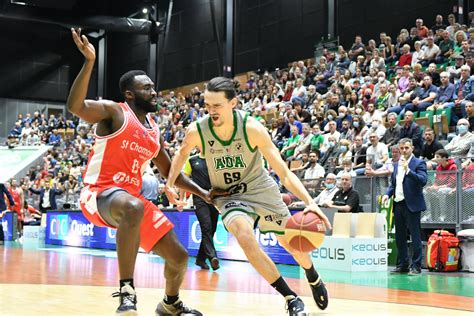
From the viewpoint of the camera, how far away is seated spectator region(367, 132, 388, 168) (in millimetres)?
12148

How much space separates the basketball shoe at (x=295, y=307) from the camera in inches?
189

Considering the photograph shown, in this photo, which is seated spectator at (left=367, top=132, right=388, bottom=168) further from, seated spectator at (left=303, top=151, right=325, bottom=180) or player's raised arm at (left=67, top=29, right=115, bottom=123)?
player's raised arm at (left=67, top=29, right=115, bottom=123)

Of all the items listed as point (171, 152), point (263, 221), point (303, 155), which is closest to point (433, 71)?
point (303, 155)

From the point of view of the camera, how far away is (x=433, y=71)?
14594mm

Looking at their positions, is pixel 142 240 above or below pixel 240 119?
below

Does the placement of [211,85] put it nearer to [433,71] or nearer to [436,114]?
[436,114]

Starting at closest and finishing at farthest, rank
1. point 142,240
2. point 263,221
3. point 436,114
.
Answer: point 142,240 → point 263,221 → point 436,114

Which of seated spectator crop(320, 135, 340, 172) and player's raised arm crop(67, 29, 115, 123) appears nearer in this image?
player's raised arm crop(67, 29, 115, 123)

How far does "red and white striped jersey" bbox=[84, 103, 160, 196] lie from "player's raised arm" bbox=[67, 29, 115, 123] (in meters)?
0.24

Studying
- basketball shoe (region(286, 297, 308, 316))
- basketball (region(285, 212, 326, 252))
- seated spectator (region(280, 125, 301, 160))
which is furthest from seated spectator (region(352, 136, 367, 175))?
basketball shoe (region(286, 297, 308, 316))

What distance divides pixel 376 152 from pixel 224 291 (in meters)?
6.05

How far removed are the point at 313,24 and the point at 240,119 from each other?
2167 cm

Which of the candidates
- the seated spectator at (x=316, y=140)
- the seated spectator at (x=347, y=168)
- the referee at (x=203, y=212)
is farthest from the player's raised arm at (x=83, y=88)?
the seated spectator at (x=316, y=140)

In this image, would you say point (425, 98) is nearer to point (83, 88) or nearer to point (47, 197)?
point (83, 88)
